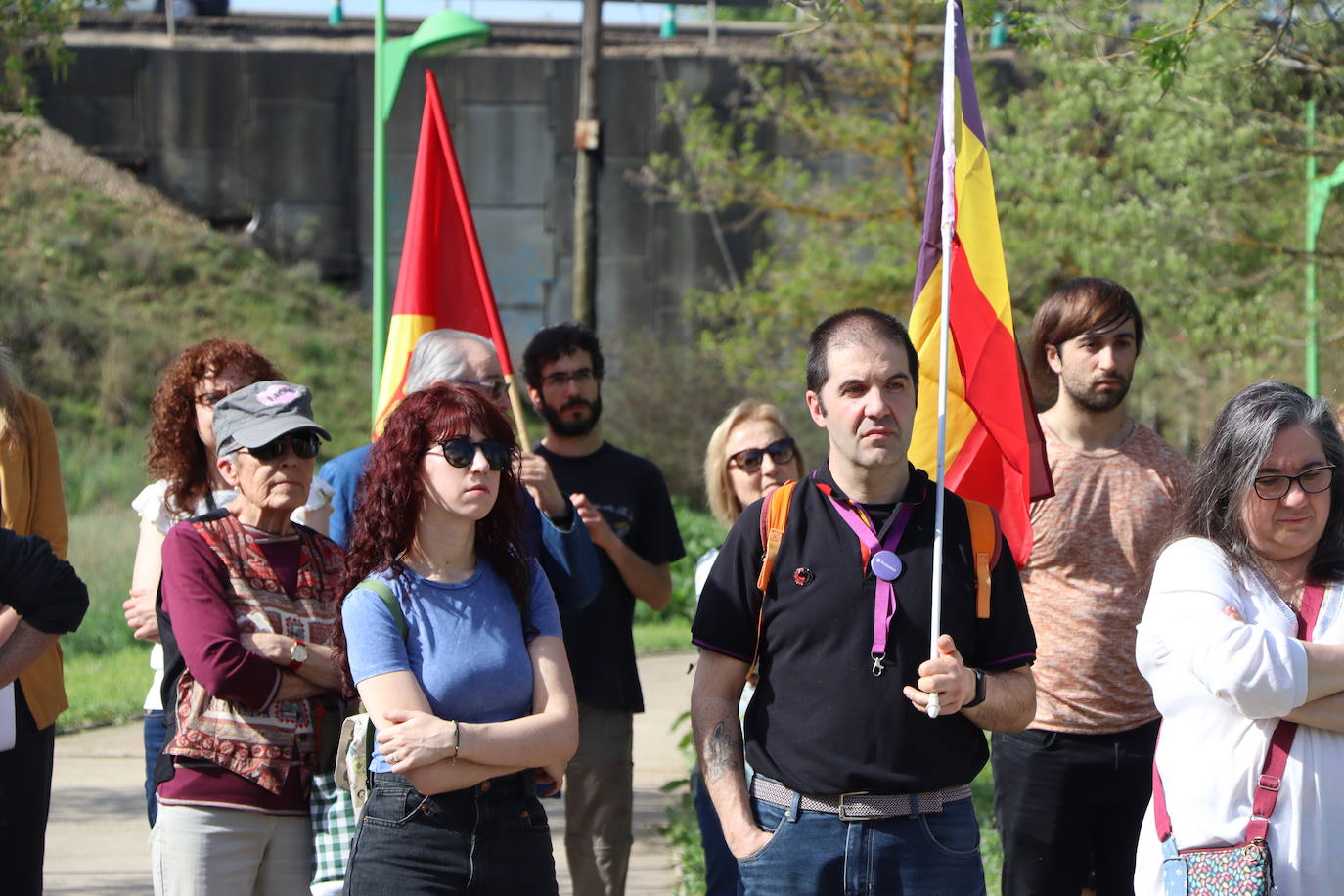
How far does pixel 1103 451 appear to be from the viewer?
456 centimetres

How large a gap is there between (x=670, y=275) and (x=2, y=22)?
16.8 m

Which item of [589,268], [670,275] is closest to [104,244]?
[670,275]

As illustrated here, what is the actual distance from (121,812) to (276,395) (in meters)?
4.60

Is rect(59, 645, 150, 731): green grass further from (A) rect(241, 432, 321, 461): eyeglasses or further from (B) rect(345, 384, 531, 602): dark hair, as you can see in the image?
(B) rect(345, 384, 531, 602): dark hair

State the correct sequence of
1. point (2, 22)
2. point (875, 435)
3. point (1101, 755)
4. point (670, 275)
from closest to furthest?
1. point (875, 435)
2. point (1101, 755)
3. point (2, 22)
4. point (670, 275)

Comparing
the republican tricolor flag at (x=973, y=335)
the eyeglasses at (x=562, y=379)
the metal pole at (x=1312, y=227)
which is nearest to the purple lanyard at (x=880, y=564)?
the republican tricolor flag at (x=973, y=335)

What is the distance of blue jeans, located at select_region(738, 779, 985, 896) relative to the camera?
3.21m

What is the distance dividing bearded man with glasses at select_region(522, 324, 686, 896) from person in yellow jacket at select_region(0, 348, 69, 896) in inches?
61.8

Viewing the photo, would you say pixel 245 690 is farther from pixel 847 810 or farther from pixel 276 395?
pixel 847 810

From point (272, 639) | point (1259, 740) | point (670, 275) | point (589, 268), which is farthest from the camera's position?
point (670, 275)

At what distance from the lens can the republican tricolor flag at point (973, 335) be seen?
3805 millimetres

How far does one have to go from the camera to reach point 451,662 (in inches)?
130

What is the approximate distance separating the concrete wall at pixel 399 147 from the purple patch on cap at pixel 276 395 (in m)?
19.9

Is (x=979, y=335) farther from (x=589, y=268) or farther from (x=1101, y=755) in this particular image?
(x=589, y=268)
